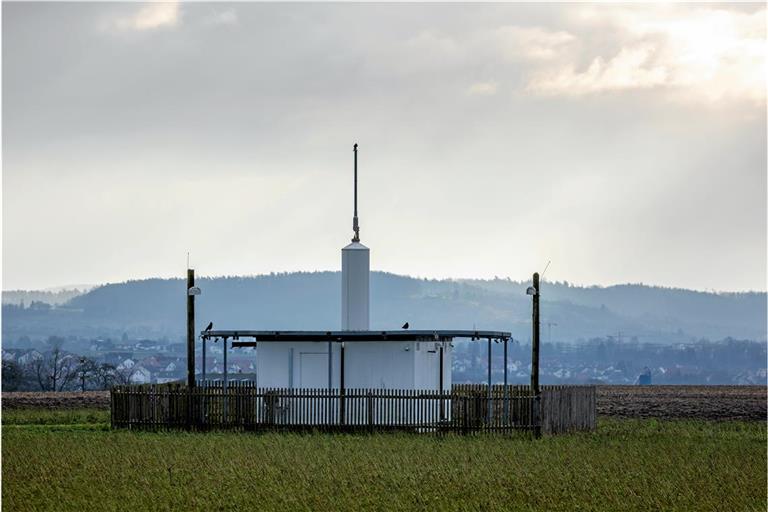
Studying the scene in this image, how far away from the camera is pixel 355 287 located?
43.1m

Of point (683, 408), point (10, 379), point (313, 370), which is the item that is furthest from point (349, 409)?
point (10, 379)

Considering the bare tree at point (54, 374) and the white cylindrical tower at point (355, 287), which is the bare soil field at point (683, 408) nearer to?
the white cylindrical tower at point (355, 287)

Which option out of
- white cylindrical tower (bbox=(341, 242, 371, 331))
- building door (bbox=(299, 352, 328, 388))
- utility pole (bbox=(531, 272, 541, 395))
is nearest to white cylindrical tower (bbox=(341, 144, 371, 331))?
white cylindrical tower (bbox=(341, 242, 371, 331))

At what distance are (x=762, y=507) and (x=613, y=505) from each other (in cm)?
231

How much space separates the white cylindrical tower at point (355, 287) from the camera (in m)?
43.0

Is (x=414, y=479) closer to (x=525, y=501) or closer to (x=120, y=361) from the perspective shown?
(x=525, y=501)

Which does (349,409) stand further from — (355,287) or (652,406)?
(652,406)

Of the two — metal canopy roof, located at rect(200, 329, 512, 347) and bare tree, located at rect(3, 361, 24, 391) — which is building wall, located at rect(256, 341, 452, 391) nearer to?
metal canopy roof, located at rect(200, 329, 512, 347)

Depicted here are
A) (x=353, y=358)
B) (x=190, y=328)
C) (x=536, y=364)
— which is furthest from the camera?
(x=190, y=328)

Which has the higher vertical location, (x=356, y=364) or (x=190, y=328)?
(x=190, y=328)

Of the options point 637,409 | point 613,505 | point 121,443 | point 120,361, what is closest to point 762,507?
point 613,505

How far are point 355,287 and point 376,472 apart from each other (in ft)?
49.8

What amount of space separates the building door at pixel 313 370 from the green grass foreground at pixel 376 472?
11.0ft

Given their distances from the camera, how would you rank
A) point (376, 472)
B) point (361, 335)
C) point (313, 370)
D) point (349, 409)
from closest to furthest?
point (376, 472) → point (349, 409) → point (361, 335) → point (313, 370)
